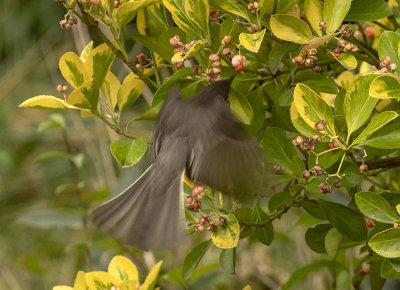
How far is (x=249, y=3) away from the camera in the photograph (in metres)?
1.07

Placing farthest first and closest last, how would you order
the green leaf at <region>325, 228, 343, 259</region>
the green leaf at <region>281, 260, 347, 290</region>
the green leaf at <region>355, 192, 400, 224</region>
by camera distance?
the green leaf at <region>281, 260, 347, 290</region>
the green leaf at <region>325, 228, 343, 259</region>
the green leaf at <region>355, 192, 400, 224</region>

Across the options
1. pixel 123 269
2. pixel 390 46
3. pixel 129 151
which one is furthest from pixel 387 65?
pixel 123 269

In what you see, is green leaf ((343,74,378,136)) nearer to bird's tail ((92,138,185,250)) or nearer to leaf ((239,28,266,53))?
leaf ((239,28,266,53))

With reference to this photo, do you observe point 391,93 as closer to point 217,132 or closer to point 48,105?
point 217,132

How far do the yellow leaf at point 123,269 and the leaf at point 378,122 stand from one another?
0.49m

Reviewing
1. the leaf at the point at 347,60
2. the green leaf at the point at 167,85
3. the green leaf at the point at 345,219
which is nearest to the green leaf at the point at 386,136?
the leaf at the point at 347,60

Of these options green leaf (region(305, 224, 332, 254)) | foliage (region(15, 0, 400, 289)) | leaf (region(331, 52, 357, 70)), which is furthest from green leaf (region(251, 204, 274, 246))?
leaf (region(331, 52, 357, 70))

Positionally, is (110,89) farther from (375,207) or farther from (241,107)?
(375,207)

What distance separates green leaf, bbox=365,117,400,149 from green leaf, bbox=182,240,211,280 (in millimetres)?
410

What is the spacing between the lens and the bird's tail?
50.0 inches

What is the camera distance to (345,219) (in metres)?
1.23

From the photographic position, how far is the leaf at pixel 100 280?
117cm

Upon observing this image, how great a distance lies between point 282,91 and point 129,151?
31 centimetres

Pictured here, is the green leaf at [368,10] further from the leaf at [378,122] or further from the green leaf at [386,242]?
the green leaf at [386,242]
